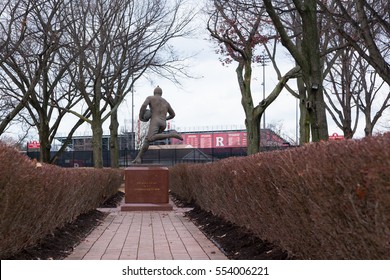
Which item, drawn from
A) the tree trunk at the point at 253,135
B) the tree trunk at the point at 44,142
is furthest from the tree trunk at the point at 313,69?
the tree trunk at the point at 44,142

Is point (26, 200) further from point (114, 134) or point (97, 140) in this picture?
point (114, 134)

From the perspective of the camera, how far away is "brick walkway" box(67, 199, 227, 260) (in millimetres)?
8438

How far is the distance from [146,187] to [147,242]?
8684mm

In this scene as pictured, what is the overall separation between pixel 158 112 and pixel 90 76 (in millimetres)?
7382

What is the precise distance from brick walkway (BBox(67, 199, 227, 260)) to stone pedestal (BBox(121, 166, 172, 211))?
3.05 m

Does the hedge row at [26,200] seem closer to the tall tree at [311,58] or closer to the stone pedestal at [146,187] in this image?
the tall tree at [311,58]

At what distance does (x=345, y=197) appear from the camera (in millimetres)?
4152

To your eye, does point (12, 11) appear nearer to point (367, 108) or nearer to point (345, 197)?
point (345, 197)

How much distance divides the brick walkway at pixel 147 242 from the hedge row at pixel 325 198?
123 centimetres

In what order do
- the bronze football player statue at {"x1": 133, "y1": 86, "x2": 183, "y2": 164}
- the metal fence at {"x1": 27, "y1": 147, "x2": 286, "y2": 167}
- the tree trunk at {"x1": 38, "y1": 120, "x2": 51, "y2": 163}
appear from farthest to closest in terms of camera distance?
the metal fence at {"x1": 27, "y1": 147, "x2": 286, "y2": 167} → the tree trunk at {"x1": 38, "y1": 120, "x2": 51, "y2": 163} → the bronze football player statue at {"x1": 133, "y1": 86, "x2": 183, "y2": 164}

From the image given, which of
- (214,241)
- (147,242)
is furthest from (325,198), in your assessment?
(147,242)

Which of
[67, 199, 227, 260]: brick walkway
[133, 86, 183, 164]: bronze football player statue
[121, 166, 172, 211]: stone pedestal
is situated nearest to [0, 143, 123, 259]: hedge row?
[67, 199, 227, 260]: brick walkway

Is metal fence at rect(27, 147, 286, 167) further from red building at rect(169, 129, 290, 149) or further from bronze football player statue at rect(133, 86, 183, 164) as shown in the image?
bronze football player statue at rect(133, 86, 183, 164)

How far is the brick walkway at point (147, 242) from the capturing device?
Result: 8438mm
